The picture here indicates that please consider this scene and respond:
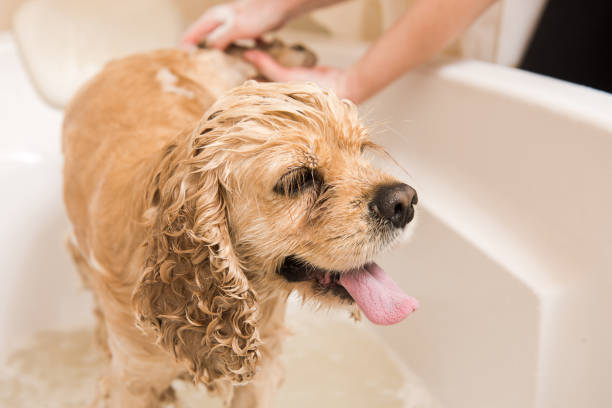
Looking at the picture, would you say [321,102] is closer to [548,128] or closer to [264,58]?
[548,128]

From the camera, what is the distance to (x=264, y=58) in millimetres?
1531

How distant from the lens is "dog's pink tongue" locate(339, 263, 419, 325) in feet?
2.92

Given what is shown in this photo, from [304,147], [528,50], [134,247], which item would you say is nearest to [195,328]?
[134,247]

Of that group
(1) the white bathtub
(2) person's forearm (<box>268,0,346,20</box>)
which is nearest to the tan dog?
(1) the white bathtub

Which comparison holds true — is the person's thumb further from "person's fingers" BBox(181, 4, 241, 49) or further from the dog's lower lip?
the dog's lower lip

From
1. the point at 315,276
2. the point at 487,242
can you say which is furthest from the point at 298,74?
the point at 315,276

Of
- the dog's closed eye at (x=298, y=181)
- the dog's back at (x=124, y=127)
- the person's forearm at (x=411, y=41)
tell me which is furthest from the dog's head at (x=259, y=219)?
the person's forearm at (x=411, y=41)

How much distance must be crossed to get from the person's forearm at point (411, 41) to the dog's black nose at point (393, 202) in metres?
0.64

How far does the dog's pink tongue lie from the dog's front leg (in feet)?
0.63

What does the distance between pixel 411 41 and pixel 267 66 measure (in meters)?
0.36

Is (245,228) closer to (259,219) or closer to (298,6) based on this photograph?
(259,219)

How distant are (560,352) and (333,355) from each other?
66cm

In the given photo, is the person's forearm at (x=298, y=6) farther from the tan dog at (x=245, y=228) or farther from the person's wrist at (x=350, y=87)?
the tan dog at (x=245, y=228)

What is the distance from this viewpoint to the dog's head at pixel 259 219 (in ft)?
2.75
